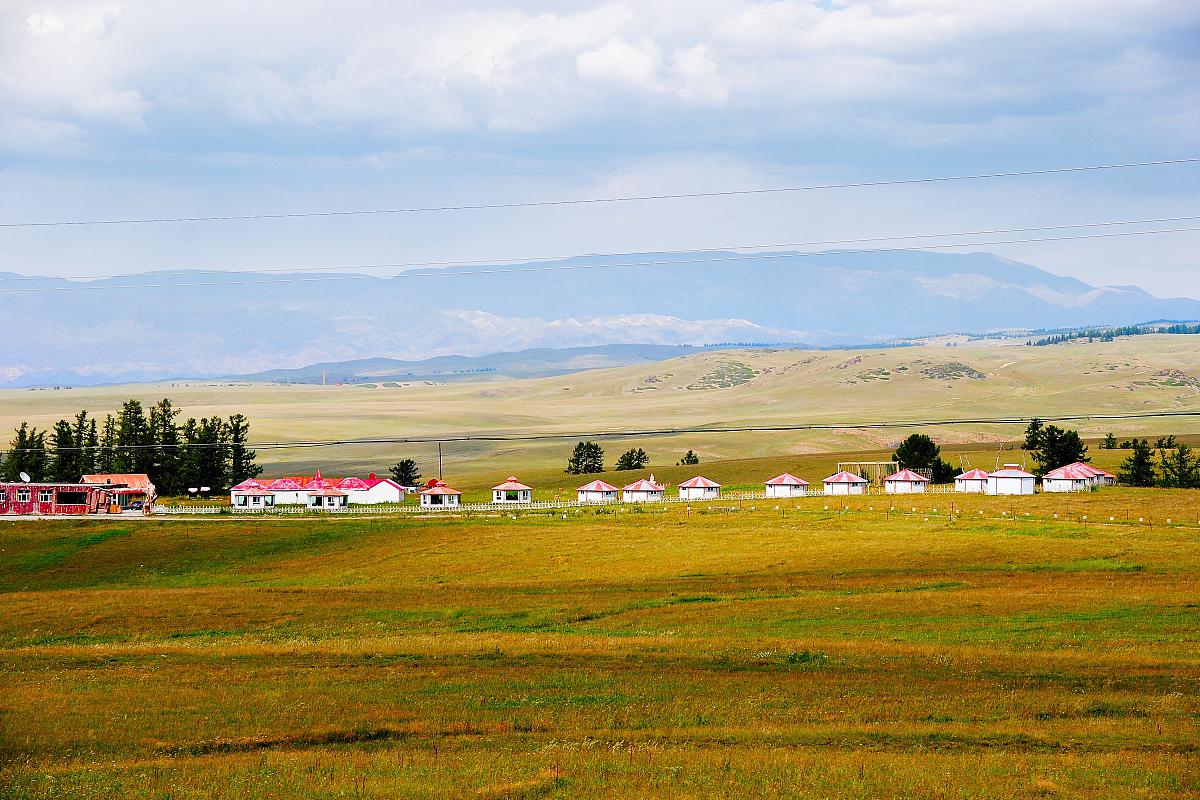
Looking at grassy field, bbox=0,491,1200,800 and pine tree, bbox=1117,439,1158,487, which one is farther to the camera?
pine tree, bbox=1117,439,1158,487

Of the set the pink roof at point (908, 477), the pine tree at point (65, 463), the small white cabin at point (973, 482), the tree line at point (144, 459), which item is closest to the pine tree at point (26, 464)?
the tree line at point (144, 459)

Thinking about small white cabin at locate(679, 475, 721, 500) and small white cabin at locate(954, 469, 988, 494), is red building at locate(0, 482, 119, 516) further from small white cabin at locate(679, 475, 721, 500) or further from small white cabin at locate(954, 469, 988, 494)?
small white cabin at locate(954, 469, 988, 494)

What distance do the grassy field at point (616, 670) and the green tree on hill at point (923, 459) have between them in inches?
2680

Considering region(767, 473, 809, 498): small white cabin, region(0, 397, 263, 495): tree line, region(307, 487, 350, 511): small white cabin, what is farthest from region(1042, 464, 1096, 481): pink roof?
region(0, 397, 263, 495): tree line

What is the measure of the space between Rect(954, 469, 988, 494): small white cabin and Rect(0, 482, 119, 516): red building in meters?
86.9

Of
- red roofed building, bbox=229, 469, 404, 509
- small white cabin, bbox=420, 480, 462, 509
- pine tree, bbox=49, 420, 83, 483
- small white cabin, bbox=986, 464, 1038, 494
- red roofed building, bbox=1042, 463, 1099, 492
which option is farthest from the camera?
pine tree, bbox=49, 420, 83, 483

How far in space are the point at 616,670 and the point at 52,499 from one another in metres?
94.3

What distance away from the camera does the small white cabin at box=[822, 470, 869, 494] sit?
5305 inches

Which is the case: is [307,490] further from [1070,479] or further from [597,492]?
[1070,479]

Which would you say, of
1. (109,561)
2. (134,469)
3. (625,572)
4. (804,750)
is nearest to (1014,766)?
(804,750)

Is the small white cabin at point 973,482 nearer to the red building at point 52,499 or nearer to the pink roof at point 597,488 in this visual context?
the pink roof at point 597,488

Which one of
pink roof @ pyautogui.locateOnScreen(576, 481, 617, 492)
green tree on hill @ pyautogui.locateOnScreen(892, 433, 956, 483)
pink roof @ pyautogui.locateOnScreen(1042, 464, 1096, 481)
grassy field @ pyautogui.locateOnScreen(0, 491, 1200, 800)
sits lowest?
grassy field @ pyautogui.locateOnScreen(0, 491, 1200, 800)

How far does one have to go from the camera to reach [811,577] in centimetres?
6334

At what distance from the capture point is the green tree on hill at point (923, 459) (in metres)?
148
